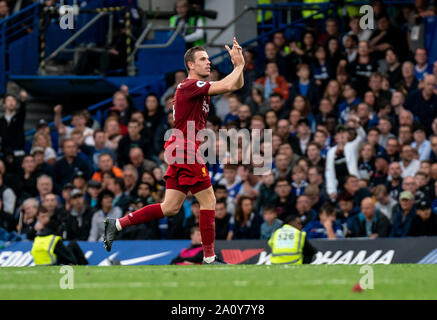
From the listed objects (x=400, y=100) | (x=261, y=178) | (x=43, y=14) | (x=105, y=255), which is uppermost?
(x=43, y=14)

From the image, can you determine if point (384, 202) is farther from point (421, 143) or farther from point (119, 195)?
point (119, 195)

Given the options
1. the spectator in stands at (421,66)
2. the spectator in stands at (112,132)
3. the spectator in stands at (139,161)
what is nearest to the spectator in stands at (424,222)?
the spectator in stands at (421,66)

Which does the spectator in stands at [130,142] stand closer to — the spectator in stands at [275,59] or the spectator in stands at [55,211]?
the spectator in stands at [55,211]

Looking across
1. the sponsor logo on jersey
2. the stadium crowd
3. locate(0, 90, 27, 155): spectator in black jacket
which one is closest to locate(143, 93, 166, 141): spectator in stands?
the stadium crowd

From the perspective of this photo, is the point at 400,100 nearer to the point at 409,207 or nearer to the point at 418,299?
the point at 409,207

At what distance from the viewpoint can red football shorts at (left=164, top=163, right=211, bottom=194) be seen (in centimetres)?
1001

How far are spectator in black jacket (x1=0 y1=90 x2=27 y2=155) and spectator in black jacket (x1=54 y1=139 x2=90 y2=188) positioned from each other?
1.50 m

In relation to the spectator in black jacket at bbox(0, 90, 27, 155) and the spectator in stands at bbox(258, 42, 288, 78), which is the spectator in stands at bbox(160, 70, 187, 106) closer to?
the spectator in stands at bbox(258, 42, 288, 78)

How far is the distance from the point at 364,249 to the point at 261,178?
3174 millimetres

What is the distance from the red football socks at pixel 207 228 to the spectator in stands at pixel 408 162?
6.16 meters

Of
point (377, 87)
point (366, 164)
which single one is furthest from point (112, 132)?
point (366, 164)

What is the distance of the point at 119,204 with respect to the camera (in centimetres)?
1622

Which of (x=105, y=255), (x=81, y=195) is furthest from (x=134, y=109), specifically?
(x=105, y=255)

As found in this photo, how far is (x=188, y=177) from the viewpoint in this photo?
10016 millimetres
